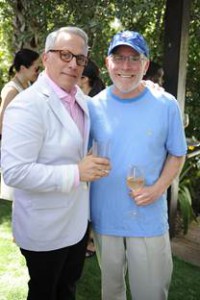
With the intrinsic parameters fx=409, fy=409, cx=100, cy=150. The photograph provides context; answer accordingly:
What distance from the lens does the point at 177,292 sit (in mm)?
3510

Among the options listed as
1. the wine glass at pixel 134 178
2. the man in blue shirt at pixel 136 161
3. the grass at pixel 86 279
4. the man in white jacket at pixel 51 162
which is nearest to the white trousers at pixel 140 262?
the man in blue shirt at pixel 136 161

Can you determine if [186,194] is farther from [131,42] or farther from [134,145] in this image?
[131,42]

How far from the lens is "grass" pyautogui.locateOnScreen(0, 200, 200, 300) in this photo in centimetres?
334

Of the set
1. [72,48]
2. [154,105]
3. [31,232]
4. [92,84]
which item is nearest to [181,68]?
[92,84]

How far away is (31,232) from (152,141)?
821 millimetres

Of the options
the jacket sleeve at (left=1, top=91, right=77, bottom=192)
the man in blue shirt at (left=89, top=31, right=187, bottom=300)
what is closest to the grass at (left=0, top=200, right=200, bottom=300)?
the man in blue shirt at (left=89, top=31, right=187, bottom=300)

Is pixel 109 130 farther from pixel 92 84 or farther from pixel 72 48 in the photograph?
pixel 92 84

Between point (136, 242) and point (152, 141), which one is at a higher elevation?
point (152, 141)

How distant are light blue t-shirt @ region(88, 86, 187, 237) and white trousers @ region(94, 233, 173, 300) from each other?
65 millimetres

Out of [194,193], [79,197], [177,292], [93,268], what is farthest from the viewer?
[194,193]

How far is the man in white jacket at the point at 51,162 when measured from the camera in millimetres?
1935

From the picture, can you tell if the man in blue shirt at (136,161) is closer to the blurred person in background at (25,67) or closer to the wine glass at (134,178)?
the wine glass at (134,178)

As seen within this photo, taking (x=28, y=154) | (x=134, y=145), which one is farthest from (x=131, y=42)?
(x=28, y=154)

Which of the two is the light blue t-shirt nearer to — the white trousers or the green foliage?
the white trousers
